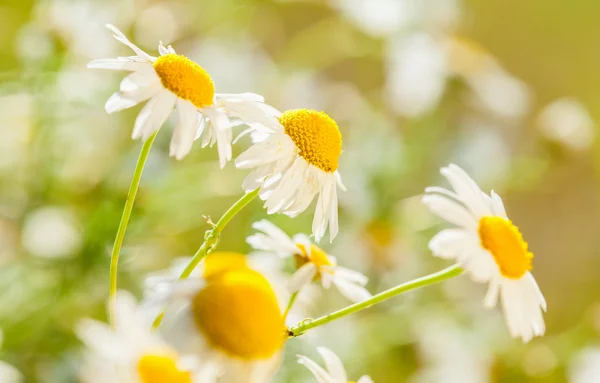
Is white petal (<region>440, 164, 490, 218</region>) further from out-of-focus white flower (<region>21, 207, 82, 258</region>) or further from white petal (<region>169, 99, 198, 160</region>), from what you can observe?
out-of-focus white flower (<region>21, 207, 82, 258</region>)

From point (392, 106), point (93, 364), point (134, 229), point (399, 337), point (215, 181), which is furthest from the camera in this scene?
point (392, 106)

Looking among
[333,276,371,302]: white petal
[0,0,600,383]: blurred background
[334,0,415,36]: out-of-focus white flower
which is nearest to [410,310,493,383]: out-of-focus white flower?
[0,0,600,383]: blurred background

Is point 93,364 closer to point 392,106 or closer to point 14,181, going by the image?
point 14,181

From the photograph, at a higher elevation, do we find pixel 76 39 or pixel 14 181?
pixel 76 39

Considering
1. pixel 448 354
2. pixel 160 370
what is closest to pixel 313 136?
pixel 160 370

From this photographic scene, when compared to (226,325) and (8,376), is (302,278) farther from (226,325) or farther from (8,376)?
(8,376)

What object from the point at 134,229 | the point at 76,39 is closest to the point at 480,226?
the point at 134,229
